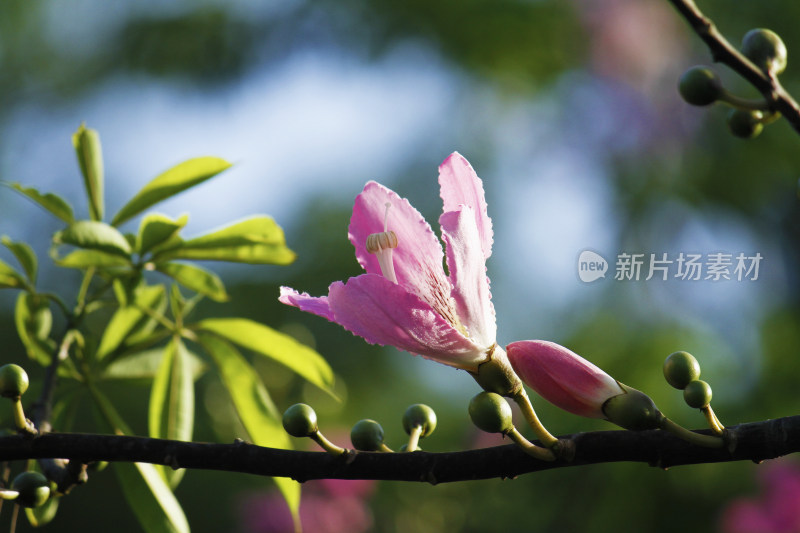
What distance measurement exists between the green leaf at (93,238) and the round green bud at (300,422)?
0.29 metres

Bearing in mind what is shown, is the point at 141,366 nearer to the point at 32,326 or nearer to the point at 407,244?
the point at 32,326

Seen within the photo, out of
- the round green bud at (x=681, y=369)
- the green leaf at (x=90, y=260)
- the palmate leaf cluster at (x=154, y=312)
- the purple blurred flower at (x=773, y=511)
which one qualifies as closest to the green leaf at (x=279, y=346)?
the palmate leaf cluster at (x=154, y=312)

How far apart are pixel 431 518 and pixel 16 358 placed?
2.73 m

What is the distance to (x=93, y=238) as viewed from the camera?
633 millimetres

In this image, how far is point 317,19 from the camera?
4766 millimetres

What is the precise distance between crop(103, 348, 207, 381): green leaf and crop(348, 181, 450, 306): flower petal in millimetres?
374

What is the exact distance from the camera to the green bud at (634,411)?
407 millimetres

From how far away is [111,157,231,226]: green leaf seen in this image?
2.42ft

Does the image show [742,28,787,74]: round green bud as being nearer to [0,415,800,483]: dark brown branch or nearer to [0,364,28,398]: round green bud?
[0,415,800,483]: dark brown branch

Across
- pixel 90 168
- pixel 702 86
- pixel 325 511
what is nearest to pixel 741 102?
pixel 702 86

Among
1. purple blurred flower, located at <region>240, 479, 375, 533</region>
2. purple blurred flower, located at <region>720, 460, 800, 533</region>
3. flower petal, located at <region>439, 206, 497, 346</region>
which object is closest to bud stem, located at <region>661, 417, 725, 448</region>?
flower petal, located at <region>439, 206, 497, 346</region>

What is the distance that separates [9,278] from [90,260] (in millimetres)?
81

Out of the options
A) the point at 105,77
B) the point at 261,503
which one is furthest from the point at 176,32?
the point at 261,503

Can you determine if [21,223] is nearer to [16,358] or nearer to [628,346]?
[16,358]
